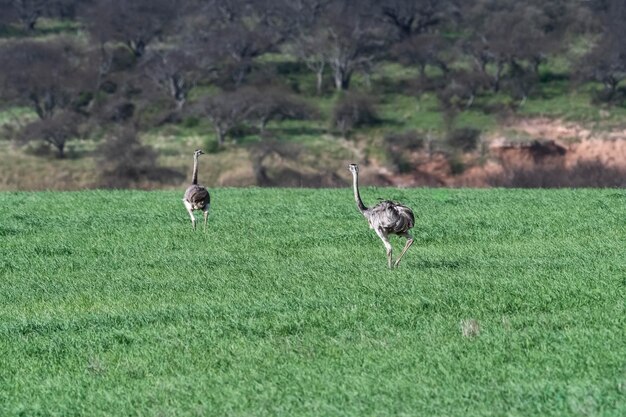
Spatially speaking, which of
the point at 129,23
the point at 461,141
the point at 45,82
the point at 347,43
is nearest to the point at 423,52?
the point at 347,43

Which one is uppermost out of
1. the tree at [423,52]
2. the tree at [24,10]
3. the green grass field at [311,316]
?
the green grass field at [311,316]

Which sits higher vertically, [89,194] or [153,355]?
[153,355]

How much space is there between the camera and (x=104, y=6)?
70562 millimetres

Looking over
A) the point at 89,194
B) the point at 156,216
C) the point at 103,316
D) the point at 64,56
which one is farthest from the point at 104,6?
the point at 103,316

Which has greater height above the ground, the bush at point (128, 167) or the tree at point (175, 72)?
the tree at point (175, 72)

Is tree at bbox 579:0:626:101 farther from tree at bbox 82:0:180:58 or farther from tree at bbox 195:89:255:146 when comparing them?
tree at bbox 82:0:180:58

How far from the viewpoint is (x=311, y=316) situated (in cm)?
1358

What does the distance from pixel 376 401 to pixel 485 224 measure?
38.2 ft

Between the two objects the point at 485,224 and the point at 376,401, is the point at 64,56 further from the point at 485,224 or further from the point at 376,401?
the point at 376,401

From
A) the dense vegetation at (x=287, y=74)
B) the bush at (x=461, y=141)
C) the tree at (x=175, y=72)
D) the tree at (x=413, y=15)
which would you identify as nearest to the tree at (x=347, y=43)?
the dense vegetation at (x=287, y=74)

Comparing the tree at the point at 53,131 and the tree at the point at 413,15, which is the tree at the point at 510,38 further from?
the tree at the point at 53,131

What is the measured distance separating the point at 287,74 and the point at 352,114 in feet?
31.9

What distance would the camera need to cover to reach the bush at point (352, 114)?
2157 inches

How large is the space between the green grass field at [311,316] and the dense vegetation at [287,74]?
2849cm
